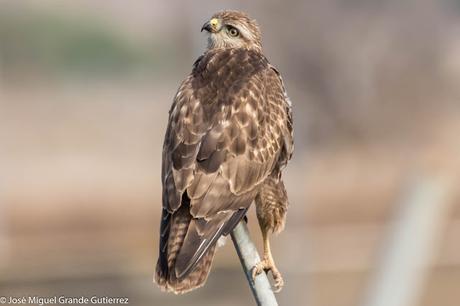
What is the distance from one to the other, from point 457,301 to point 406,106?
2.86m

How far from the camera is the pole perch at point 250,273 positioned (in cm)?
445

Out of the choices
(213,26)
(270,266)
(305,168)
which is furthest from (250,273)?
(305,168)

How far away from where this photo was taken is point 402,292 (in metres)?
7.19

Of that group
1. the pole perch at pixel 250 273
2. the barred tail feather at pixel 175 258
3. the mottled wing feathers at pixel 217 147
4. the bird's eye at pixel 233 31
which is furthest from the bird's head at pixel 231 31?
the pole perch at pixel 250 273

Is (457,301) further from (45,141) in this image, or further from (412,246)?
(45,141)

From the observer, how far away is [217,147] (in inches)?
238

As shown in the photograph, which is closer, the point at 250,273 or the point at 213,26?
the point at 250,273

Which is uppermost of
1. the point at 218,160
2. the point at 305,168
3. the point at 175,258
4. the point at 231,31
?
the point at 231,31

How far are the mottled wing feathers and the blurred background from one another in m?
1.41

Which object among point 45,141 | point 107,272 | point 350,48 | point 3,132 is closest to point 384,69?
point 350,48

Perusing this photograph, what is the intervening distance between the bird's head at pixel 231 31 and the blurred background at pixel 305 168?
1378 millimetres

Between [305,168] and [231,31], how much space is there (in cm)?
745

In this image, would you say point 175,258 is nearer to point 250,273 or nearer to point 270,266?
point 270,266

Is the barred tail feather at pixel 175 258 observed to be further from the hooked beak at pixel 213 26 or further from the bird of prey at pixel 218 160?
the hooked beak at pixel 213 26
